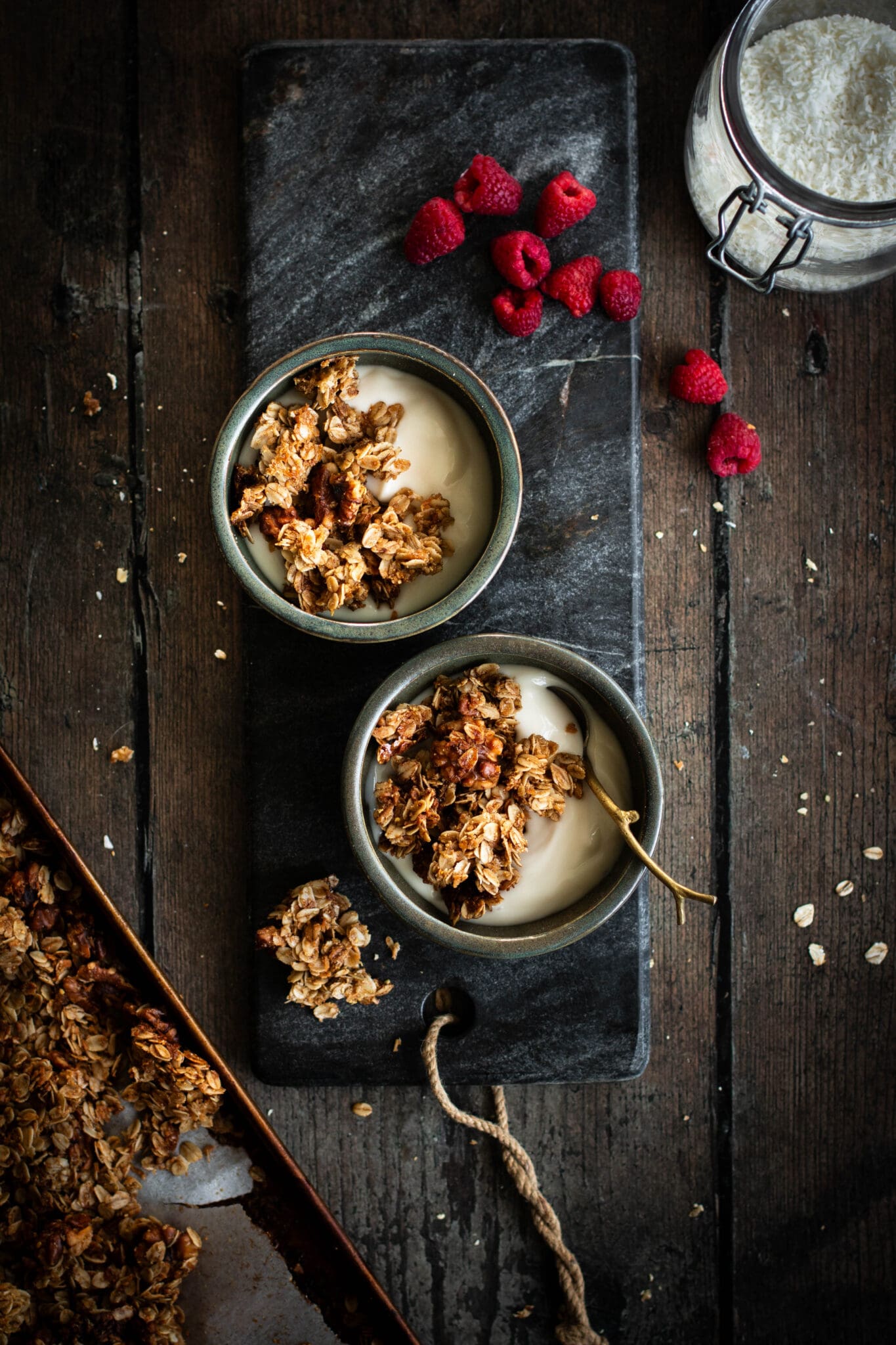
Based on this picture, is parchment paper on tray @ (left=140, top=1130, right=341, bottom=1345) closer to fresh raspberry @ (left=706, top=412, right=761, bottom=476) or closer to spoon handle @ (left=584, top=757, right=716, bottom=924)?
spoon handle @ (left=584, top=757, right=716, bottom=924)

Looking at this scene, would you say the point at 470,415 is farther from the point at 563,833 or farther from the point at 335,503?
the point at 563,833

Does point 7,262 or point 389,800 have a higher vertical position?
point 7,262

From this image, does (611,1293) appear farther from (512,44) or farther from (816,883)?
(512,44)

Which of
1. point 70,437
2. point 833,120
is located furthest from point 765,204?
point 70,437

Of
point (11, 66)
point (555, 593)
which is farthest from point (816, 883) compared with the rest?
point (11, 66)

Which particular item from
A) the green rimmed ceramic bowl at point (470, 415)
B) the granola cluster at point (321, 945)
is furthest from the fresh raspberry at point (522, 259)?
the granola cluster at point (321, 945)

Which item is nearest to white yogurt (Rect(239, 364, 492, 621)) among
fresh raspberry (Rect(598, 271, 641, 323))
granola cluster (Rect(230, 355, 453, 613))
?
granola cluster (Rect(230, 355, 453, 613))

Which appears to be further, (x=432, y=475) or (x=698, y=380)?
(x=698, y=380)

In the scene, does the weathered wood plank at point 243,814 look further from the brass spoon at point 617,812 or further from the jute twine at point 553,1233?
the brass spoon at point 617,812
